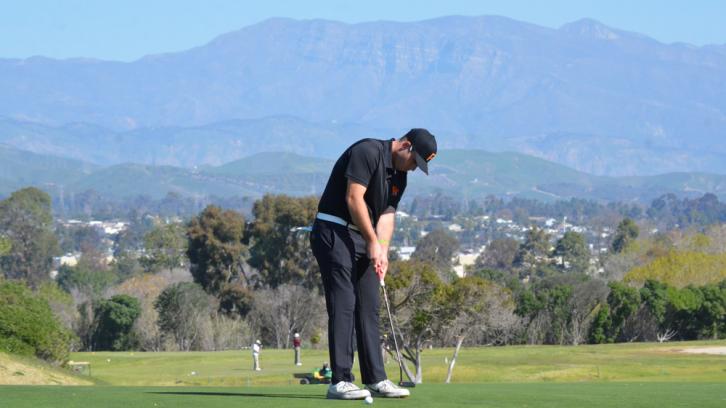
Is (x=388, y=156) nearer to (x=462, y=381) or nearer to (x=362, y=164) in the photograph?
(x=362, y=164)

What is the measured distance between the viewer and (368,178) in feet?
38.3

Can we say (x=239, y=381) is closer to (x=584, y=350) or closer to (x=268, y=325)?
(x=584, y=350)

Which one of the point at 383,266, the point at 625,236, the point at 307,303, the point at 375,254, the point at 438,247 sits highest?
the point at 625,236

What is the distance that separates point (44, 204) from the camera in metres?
113

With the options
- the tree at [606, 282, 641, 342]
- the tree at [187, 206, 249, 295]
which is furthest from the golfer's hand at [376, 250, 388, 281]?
the tree at [187, 206, 249, 295]

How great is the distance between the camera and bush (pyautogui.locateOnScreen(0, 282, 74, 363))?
106 feet

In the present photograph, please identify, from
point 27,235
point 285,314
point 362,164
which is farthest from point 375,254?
point 27,235

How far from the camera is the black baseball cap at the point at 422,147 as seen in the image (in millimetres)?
11758

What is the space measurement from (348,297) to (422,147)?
145cm

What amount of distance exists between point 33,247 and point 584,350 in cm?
6487

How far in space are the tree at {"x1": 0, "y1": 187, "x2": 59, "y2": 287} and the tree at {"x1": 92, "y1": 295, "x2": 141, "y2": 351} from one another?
3755cm

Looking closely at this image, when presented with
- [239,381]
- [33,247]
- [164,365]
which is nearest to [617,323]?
[164,365]

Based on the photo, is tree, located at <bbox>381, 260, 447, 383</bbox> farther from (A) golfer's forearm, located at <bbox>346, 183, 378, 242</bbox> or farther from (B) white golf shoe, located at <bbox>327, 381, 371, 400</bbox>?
(A) golfer's forearm, located at <bbox>346, 183, 378, 242</bbox>

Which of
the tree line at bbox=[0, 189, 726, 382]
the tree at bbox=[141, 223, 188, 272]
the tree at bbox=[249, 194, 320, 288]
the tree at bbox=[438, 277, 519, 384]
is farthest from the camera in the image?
the tree at bbox=[141, 223, 188, 272]
